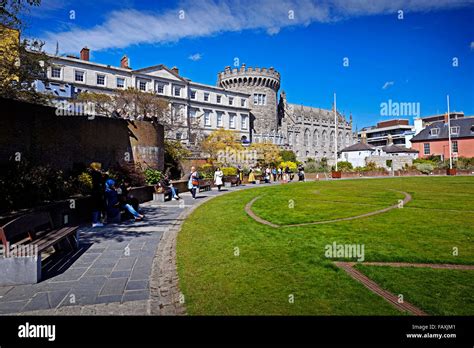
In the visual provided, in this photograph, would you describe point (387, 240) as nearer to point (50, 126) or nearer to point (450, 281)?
point (450, 281)

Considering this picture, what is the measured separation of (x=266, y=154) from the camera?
43.2m

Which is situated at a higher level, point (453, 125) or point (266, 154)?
point (453, 125)

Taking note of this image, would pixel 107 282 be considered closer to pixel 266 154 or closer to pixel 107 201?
pixel 107 201

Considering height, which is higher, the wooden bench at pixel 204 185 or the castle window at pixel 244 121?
the castle window at pixel 244 121

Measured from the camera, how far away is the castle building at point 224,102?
43.8m

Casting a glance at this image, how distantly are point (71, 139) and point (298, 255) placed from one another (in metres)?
10.5

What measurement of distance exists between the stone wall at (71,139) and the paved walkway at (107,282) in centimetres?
463

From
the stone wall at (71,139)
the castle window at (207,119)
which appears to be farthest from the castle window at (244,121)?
the stone wall at (71,139)

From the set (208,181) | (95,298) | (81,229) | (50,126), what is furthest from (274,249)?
(208,181)

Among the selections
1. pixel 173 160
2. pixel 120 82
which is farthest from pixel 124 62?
pixel 173 160

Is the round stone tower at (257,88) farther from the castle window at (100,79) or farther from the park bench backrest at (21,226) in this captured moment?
the park bench backrest at (21,226)

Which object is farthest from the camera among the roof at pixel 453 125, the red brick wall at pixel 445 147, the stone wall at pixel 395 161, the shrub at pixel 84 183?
the roof at pixel 453 125

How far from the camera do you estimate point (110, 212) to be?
9.51 metres
